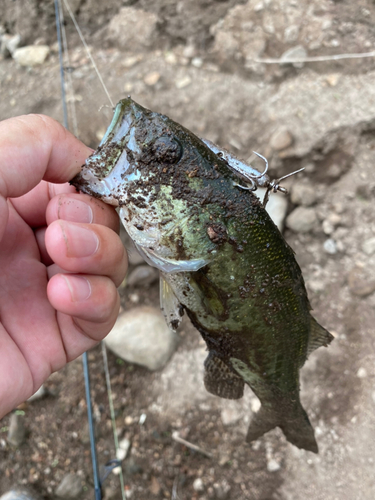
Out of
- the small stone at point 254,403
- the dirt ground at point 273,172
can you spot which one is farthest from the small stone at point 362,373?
the small stone at point 254,403

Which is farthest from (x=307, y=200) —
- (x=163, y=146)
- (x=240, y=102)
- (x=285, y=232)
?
(x=163, y=146)

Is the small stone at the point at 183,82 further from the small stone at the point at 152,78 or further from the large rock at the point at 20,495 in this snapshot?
the large rock at the point at 20,495

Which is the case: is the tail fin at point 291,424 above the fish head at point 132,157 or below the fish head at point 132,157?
below

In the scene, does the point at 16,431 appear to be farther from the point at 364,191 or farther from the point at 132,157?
the point at 364,191

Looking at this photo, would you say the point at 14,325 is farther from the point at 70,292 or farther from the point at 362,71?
the point at 362,71

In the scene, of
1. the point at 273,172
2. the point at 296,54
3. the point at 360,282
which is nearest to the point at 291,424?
the point at 360,282

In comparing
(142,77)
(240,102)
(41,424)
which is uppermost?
(142,77)

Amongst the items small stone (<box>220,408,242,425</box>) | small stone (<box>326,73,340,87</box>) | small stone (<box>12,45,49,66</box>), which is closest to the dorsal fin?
small stone (<box>220,408,242,425</box>)

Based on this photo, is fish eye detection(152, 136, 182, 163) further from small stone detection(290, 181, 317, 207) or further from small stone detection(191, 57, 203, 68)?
small stone detection(191, 57, 203, 68)
